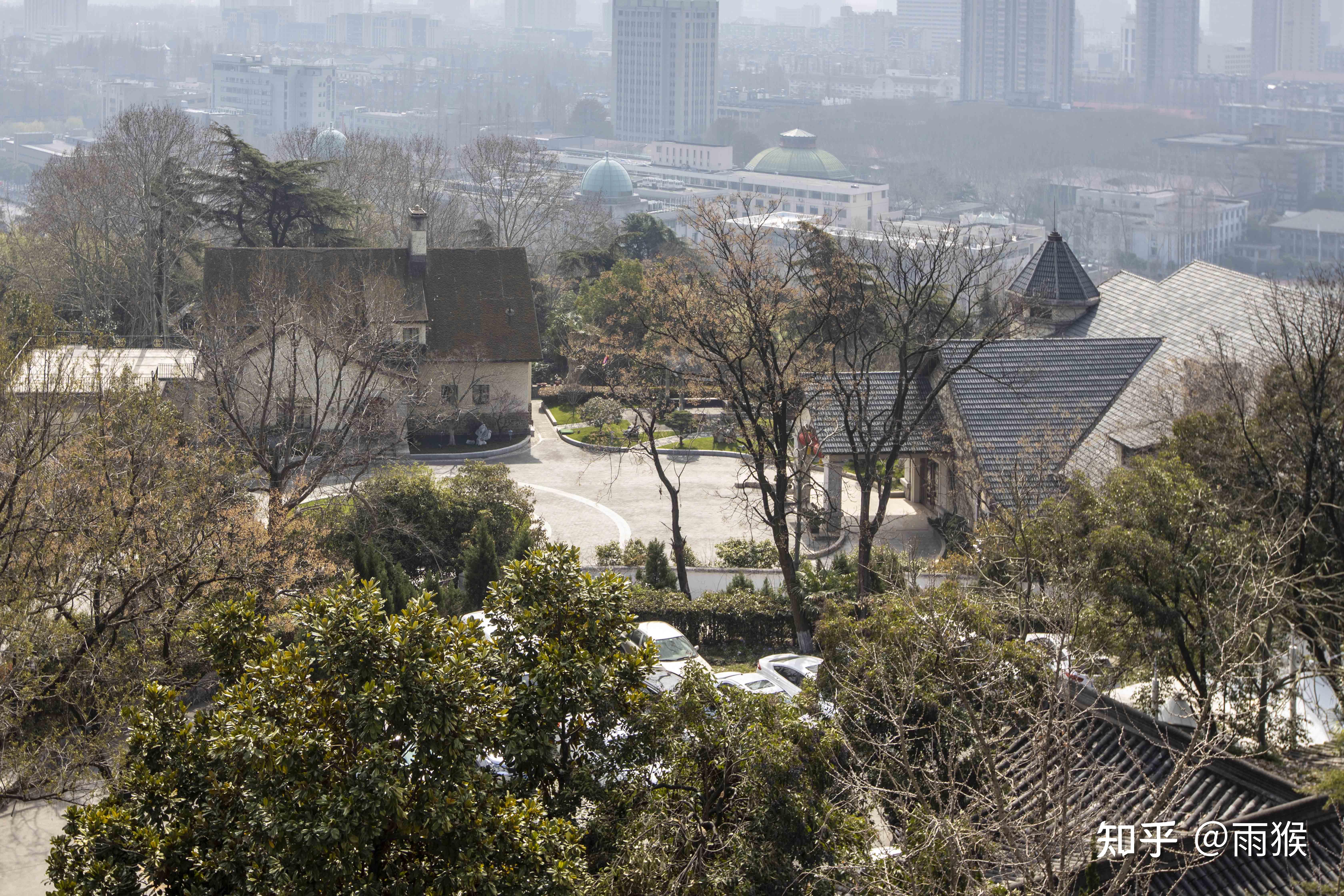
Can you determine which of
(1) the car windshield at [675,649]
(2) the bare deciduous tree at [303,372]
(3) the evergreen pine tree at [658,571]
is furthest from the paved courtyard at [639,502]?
(1) the car windshield at [675,649]

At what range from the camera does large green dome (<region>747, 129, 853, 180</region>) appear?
538 feet

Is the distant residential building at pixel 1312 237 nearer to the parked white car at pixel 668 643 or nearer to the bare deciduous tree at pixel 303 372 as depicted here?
the bare deciduous tree at pixel 303 372

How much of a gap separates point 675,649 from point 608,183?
104186 mm

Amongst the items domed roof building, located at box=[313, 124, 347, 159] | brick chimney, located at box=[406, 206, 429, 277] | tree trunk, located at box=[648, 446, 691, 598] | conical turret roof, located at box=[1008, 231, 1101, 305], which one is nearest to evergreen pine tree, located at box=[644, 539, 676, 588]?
tree trunk, located at box=[648, 446, 691, 598]

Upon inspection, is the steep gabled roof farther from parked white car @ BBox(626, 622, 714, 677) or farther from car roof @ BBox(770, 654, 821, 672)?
car roof @ BBox(770, 654, 821, 672)

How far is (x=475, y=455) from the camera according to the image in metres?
42.6

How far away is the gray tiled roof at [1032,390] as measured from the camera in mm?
30688

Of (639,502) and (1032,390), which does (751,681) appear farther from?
(639,502)

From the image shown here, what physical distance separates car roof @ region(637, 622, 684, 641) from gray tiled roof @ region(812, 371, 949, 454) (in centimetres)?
889

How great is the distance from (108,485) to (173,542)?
5.14 feet

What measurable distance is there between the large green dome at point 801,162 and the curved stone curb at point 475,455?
12169cm

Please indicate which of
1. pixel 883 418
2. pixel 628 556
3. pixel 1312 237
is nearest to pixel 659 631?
pixel 628 556

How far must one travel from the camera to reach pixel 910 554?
28.5 m

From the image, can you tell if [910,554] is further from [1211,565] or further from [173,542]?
[173,542]
